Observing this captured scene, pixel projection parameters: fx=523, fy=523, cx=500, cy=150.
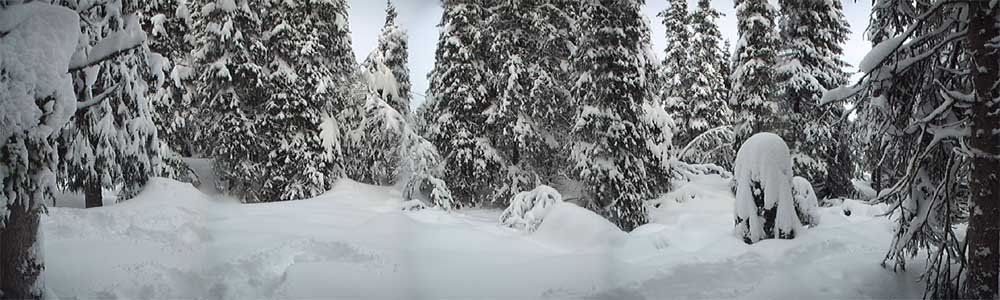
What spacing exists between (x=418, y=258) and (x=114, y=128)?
7.19 metres

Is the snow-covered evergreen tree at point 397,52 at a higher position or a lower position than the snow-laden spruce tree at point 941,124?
higher

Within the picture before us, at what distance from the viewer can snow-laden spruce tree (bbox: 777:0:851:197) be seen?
1683 centimetres

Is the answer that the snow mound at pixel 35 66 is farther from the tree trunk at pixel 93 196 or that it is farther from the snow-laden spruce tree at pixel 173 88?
the snow-laden spruce tree at pixel 173 88

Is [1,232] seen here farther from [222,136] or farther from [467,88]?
[467,88]

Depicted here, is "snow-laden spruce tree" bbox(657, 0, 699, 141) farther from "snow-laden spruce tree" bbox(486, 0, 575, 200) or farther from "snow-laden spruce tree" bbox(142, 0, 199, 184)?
"snow-laden spruce tree" bbox(142, 0, 199, 184)

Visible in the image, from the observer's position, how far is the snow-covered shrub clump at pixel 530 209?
34.7 feet

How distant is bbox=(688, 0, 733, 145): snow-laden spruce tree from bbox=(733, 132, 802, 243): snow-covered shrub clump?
55.1 feet

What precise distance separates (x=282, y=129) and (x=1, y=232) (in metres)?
11.1

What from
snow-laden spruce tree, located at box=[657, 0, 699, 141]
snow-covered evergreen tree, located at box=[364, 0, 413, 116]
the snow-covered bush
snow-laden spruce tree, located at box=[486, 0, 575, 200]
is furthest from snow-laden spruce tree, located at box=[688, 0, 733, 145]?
the snow-covered bush

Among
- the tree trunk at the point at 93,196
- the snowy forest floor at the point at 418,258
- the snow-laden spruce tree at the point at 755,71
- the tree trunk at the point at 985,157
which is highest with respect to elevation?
the snow-laden spruce tree at the point at 755,71

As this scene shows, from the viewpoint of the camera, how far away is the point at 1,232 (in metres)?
5.55

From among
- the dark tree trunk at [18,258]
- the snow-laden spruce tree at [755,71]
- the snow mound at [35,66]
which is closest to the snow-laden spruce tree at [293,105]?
the dark tree trunk at [18,258]

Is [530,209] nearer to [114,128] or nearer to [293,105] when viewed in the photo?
[114,128]

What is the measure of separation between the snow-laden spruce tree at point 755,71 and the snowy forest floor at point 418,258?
7835 millimetres
